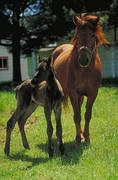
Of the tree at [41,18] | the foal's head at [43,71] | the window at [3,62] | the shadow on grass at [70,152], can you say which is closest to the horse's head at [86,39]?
the foal's head at [43,71]

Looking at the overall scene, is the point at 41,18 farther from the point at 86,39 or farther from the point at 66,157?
the point at 66,157

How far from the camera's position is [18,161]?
6984mm

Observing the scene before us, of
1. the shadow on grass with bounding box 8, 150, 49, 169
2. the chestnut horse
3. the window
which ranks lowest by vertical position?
the window

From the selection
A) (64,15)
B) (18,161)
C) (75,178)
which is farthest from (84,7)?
(75,178)

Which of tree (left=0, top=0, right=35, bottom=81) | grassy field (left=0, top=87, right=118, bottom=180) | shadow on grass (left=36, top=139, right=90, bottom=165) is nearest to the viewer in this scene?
grassy field (left=0, top=87, right=118, bottom=180)

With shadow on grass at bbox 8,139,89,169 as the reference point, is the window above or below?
below

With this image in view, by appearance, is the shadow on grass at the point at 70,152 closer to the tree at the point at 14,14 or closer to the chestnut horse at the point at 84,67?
the chestnut horse at the point at 84,67

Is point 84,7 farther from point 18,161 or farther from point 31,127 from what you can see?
point 18,161

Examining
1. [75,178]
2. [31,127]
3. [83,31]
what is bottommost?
[31,127]

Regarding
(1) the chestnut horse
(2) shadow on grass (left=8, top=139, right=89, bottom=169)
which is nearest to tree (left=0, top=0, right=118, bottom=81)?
(1) the chestnut horse

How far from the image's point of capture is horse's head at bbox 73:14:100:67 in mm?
7102

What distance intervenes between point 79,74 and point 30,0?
47.0ft

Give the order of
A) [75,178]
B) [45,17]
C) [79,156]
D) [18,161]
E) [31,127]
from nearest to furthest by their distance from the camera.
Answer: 1. [75,178]
2. [79,156]
3. [18,161]
4. [31,127]
5. [45,17]

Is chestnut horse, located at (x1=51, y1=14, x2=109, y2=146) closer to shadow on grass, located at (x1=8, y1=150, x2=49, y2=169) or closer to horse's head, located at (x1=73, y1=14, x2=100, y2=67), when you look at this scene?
horse's head, located at (x1=73, y1=14, x2=100, y2=67)
